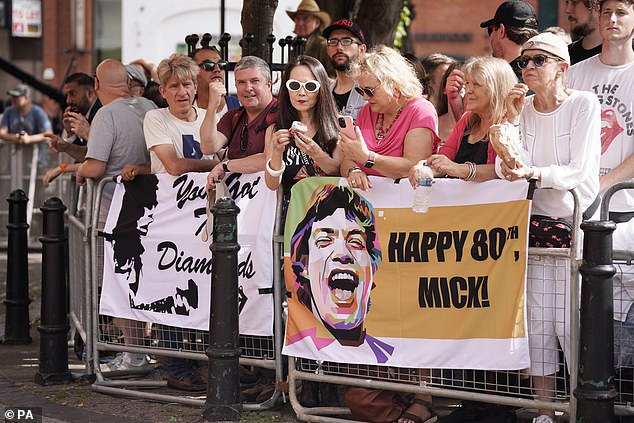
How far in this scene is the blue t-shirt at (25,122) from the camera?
1619 centimetres

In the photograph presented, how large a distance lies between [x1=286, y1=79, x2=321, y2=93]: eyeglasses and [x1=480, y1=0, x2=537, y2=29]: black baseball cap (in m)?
1.49

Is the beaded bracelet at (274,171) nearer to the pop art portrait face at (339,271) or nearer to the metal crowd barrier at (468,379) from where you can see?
the pop art portrait face at (339,271)

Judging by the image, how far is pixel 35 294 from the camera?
11938 mm

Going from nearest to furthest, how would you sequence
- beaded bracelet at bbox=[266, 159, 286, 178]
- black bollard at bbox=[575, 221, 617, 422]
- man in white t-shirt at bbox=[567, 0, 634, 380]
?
black bollard at bbox=[575, 221, 617, 422] → man in white t-shirt at bbox=[567, 0, 634, 380] → beaded bracelet at bbox=[266, 159, 286, 178]

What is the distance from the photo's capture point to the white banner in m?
6.90

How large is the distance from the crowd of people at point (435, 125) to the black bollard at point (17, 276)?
5.27 ft

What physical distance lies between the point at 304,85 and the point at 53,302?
8.63ft

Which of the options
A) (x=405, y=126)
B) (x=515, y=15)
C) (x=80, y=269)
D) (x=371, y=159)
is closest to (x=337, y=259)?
(x=371, y=159)

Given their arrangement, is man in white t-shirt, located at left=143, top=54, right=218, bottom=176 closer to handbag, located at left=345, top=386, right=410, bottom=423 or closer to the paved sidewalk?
the paved sidewalk

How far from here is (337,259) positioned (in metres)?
6.46

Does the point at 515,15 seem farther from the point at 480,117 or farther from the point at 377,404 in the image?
the point at 377,404

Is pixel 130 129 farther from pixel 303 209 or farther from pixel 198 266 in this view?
pixel 303 209

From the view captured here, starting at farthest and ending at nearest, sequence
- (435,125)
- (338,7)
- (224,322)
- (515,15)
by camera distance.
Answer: (338,7)
(515,15)
(224,322)
(435,125)

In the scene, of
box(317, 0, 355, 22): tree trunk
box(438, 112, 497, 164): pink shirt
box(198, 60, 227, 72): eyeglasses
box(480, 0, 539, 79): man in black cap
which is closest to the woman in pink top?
box(438, 112, 497, 164): pink shirt
